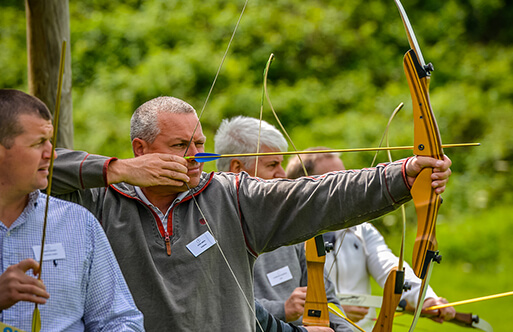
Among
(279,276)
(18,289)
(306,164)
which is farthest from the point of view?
(306,164)

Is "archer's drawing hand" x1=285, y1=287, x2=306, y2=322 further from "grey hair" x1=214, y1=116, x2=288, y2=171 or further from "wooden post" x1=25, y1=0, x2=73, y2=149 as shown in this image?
"wooden post" x1=25, y1=0, x2=73, y2=149

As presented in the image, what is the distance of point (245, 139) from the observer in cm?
295

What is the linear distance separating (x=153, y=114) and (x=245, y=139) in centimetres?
78

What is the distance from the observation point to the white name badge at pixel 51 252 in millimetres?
1737

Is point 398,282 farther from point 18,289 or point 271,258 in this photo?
point 18,289

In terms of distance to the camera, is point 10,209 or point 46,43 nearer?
point 10,209

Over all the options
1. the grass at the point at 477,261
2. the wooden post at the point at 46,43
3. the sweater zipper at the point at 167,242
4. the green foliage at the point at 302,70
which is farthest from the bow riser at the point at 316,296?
the green foliage at the point at 302,70

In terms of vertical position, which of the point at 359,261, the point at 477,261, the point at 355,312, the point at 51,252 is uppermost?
the point at 51,252

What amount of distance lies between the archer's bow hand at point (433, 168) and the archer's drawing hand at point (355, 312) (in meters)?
1.42

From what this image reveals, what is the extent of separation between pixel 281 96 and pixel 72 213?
6419 millimetres

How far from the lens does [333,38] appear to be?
8.82 meters

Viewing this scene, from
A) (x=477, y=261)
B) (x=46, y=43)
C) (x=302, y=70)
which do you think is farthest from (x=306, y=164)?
(x=302, y=70)

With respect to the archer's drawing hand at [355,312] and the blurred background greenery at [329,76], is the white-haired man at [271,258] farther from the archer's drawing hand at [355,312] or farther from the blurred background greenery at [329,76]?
the blurred background greenery at [329,76]

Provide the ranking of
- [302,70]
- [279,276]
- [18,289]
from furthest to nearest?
[302,70] → [279,276] → [18,289]
